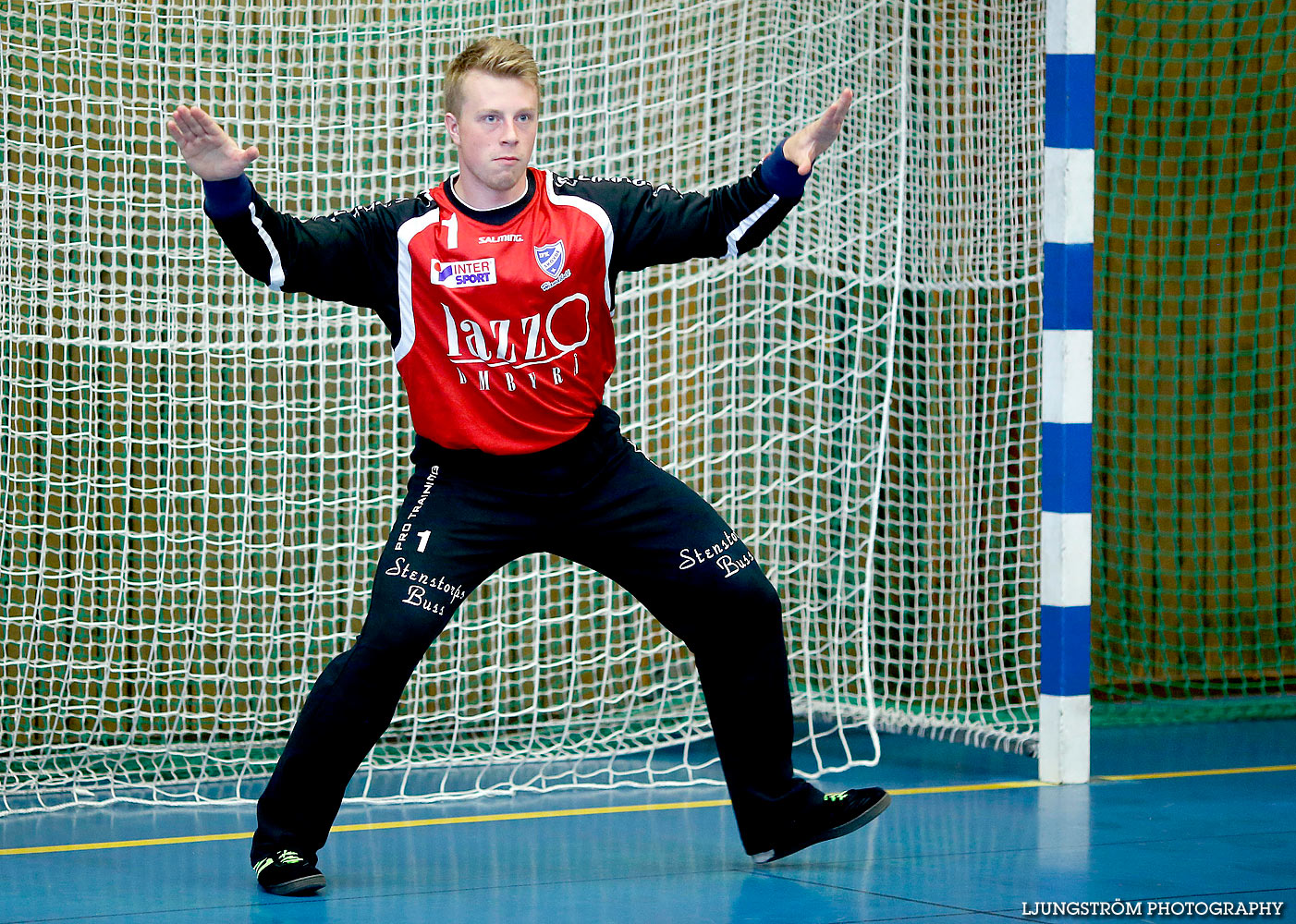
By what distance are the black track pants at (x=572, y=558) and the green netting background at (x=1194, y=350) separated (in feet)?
11.1

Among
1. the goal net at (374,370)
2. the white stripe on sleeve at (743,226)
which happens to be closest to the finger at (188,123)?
the white stripe on sleeve at (743,226)

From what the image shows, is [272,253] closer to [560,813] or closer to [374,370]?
[560,813]

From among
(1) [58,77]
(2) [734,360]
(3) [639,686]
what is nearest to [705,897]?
(2) [734,360]

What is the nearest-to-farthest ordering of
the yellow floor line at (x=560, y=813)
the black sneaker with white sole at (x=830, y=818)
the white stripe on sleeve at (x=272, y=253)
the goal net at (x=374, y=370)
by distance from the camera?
the white stripe on sleeve at (x=272, y=253) < the black sneaker with white sole at (x=830, y=818) < the yellow floor line at (x=560, y=813) < the goal net at (x=374, y=370)

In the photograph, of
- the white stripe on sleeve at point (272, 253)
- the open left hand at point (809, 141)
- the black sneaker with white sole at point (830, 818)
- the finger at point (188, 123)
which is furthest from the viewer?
the black sneaker with white sole at point (830, 818)

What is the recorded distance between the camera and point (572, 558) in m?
4.09

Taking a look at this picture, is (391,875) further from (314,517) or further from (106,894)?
(314,517)

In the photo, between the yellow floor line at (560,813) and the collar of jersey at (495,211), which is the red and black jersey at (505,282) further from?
the yellow floor line at (560,813)

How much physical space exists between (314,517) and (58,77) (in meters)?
1.74

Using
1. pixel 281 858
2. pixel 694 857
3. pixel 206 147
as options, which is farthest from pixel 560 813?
pixel 206 147

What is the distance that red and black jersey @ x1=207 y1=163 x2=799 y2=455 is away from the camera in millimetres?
3859

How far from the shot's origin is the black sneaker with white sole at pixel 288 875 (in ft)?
12.7

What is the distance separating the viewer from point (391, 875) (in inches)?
163

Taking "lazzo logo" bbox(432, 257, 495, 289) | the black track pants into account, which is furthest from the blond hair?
the black track pants
